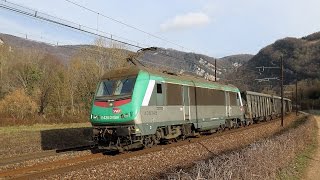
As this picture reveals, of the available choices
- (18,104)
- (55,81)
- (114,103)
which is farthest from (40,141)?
(55,81)

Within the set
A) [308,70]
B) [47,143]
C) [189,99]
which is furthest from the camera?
[308,70]

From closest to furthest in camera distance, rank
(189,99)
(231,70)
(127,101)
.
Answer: (127,101) < (189,99) < (231,70)

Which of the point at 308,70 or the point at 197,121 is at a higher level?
the point at 308,70

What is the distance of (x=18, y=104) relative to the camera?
4903 centimetres

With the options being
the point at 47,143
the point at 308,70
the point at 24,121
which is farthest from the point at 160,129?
the point at 308,70

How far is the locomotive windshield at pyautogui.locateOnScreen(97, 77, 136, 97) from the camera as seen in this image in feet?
55.6

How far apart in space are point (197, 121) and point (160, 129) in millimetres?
4305

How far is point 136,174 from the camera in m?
11.9

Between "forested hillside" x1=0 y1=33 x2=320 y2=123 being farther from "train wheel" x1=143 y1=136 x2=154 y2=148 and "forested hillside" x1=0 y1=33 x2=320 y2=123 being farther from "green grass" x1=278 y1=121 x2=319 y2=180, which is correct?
"green grass" x1=278 y1=121 x2=319 y2=180

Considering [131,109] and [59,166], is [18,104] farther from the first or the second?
[59,166]

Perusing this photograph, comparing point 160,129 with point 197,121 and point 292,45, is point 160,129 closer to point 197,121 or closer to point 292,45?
point 197,121

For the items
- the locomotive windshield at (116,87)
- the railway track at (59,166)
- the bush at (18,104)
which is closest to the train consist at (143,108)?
the locomotive windshield at (116,87)

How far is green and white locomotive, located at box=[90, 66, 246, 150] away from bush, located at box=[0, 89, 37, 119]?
31739 millimetres

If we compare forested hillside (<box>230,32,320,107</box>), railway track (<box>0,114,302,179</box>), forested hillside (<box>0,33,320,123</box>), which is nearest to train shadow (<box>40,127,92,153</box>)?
railway track (<box>0,114,302,179</box>)
